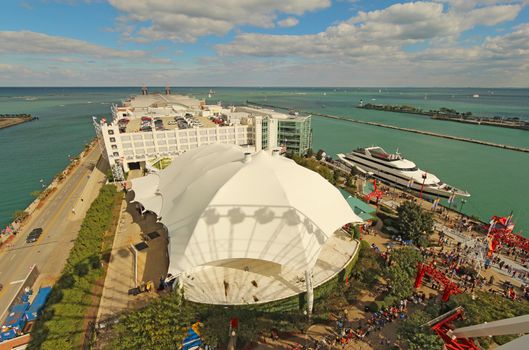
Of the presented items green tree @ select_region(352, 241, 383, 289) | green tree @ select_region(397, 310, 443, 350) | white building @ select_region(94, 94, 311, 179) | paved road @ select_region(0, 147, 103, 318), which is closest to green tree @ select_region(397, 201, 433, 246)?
green tree @ select_region(352, 241, 383, 289)

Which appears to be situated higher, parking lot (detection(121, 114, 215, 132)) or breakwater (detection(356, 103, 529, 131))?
parking lot (detection(121, 114, 215, 132))

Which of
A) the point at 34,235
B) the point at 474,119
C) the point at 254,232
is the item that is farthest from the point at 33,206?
the point at 474,119

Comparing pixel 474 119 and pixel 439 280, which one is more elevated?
pixel 474 119

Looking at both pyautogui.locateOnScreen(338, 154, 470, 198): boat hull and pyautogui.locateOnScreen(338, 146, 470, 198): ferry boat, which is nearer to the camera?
pyautogui.locateOnScreen(338, 154, 470, 198): boat hull

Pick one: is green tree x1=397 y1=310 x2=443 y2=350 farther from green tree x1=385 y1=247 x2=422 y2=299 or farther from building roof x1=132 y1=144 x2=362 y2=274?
building roof x1=132 y1=144 x2=362 y2=274

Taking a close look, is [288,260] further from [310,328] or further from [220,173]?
[220,173]

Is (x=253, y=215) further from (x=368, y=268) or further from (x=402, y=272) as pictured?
(x=402, y=272)

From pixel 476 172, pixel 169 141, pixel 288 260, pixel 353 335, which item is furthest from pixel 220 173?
pixel 476 172
